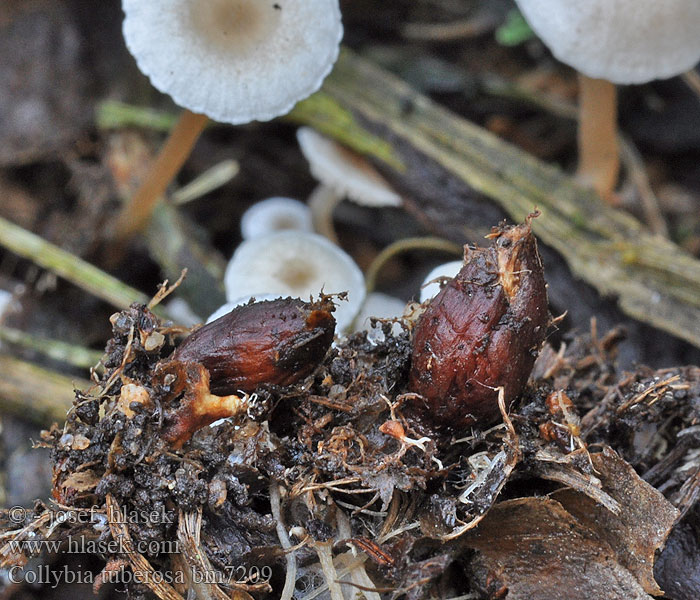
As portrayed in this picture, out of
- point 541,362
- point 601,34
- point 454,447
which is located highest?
point 601,34

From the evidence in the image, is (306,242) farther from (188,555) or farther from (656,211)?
(656,211)

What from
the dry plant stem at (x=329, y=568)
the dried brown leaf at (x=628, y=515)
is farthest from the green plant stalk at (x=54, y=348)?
the dried brown leaf at (x=628, y=515)

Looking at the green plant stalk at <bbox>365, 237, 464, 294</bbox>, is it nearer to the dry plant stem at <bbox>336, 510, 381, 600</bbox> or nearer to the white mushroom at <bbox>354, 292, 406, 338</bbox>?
the white mushroom at <bbox>354, 292, 406, 338</bbox>

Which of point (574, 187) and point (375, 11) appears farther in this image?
point (375, 11)

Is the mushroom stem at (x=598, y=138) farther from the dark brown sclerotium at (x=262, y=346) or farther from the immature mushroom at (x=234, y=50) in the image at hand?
the dark brown sclerotium at (x=262, y=346)

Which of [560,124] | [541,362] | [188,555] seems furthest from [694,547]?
[560,124]
